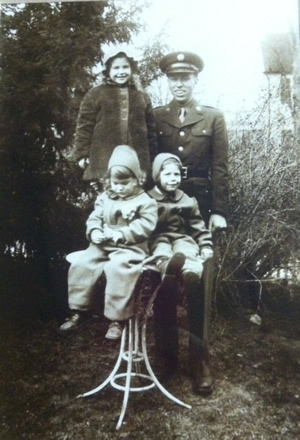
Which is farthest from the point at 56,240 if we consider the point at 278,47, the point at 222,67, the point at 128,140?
the point at 278,47

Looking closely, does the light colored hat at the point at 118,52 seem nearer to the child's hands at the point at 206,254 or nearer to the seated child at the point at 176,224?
the seated child at the point at 176,224

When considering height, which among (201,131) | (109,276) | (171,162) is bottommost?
(109,276)

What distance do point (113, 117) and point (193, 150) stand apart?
31cm

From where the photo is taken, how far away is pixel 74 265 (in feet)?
5.32

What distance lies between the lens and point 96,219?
163 cm

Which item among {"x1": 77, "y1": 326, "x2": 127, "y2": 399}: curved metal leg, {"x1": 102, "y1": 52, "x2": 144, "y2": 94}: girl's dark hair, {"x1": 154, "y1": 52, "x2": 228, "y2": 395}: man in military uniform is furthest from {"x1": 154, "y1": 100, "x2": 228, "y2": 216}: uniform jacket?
{"x1": 77, "y1": 326, "x2": 127, "y2": 399}: curved metal leg

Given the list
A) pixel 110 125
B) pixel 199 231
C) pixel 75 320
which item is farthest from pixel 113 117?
pixel 75 320

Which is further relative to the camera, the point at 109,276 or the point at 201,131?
the point at 201,131

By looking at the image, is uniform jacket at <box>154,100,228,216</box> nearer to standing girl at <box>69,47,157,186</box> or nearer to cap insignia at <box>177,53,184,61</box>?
standing girl at <box>69,47,157,186</box>

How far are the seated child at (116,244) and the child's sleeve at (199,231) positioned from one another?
0.42 ft

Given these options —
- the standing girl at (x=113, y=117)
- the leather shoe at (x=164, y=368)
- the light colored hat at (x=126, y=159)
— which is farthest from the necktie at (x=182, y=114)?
the leather shoe at (x=164, y=368)

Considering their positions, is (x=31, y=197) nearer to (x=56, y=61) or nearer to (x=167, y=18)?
(x=56, y=61)

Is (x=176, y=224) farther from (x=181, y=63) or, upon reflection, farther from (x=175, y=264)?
(x=181, y=63)

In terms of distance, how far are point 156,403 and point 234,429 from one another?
26cm
